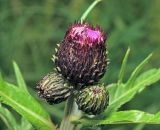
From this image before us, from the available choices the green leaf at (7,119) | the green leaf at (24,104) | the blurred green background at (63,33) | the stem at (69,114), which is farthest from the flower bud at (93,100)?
the blurred green background at (63,33)

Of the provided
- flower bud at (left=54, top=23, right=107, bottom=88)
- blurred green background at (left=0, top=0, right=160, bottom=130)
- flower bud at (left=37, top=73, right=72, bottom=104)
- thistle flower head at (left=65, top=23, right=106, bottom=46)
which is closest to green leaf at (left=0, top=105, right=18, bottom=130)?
flower bud at (left=37, top=73, right=72, bottom=104)

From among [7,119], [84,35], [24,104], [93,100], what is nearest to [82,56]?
[84,35]

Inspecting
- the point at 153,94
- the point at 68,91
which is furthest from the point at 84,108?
the point at 153,94

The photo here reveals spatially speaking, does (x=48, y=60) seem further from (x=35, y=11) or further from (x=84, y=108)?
(x=84, y=108)

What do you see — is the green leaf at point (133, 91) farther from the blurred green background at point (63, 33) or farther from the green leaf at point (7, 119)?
the blurred green background at point (63, 33)

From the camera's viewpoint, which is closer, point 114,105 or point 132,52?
point 114,105

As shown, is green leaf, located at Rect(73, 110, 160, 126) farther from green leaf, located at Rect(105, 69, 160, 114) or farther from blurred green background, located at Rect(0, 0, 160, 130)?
blurred green background, located at Rect(0, 0, 160, 130)
